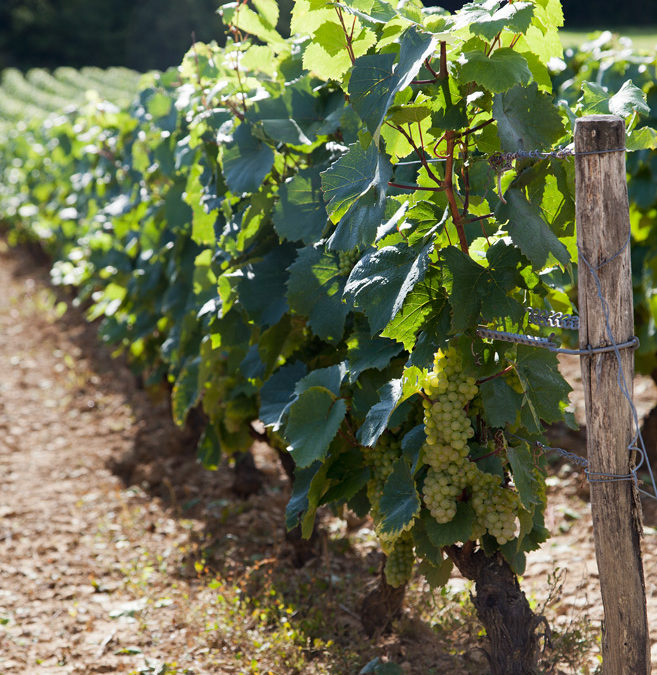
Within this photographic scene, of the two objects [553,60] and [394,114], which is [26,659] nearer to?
[394,114]

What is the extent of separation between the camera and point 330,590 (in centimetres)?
312

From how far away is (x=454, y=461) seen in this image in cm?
205

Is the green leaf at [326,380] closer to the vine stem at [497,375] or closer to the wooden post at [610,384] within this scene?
the vine stem at [497,375]

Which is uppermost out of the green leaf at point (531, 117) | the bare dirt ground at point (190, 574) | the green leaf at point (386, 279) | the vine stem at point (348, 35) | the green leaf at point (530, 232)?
the vine stem at point (348, 35)

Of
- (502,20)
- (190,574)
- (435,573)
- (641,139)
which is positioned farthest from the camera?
(190,574)

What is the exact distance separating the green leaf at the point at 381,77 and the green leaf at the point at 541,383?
670 mm

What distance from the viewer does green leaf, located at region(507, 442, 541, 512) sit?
189 centimetres

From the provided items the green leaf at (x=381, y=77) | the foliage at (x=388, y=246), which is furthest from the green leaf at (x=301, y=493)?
the green leaf at (x=381, y=77)

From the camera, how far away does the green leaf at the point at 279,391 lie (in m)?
2.49

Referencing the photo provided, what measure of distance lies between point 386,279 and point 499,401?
402mm

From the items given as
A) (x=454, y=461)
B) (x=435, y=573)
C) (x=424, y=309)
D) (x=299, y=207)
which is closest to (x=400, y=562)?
(x=435, y=573)

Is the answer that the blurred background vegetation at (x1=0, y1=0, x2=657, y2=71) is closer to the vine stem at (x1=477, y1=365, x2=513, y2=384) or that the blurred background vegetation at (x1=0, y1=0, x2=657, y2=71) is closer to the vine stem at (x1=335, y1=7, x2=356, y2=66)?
the vine stem at (x1=335, y1=7, x2=356, y2=66)

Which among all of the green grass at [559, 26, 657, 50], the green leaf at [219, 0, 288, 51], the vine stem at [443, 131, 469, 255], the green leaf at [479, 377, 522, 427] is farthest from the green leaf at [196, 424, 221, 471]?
the green grass at [559, 26, 657, 50]

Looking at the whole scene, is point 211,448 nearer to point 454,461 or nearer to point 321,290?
point 321,290
